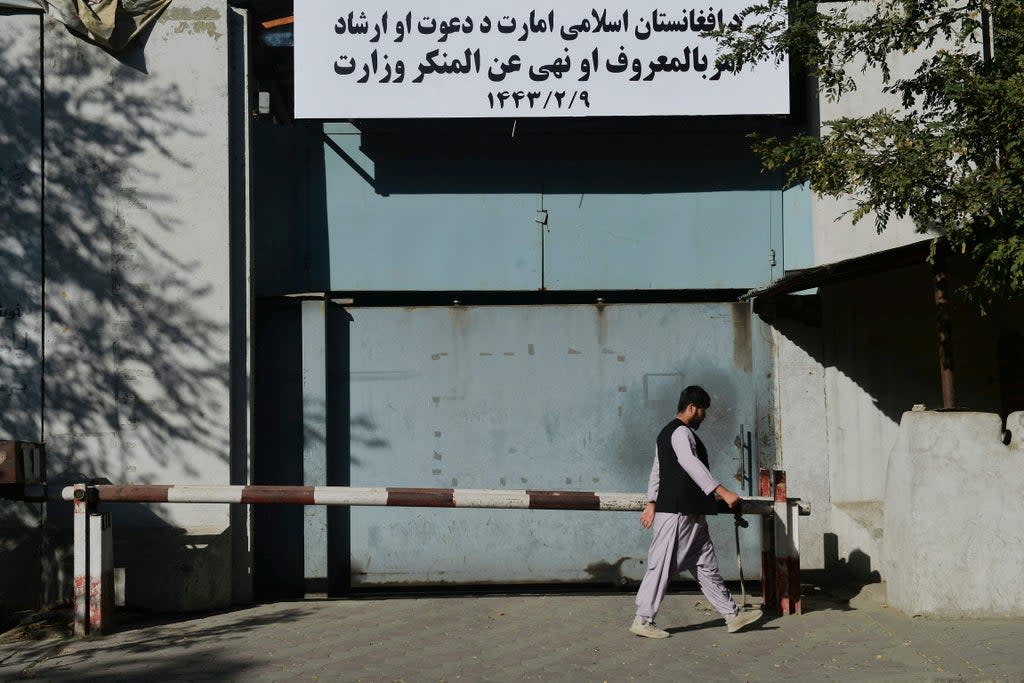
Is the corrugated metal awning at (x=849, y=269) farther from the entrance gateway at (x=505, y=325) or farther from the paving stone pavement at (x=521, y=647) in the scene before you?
the paving stone pavement at (x=521, y=647)

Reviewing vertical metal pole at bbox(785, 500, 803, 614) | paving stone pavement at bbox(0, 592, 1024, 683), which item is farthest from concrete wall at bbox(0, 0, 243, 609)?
vertical metal pole at bbox(785, 500, 803, 614)

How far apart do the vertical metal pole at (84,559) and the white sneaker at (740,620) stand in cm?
454

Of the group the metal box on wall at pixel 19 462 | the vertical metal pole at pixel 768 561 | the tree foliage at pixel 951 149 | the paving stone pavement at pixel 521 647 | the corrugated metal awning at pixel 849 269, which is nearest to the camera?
the paving stone pavement at pixel 521 647

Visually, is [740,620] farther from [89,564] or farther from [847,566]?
[89,564]

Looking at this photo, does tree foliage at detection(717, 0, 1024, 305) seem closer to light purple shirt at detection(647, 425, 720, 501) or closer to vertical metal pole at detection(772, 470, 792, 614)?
light purple shirt at detection(647, 425, 720, 501)

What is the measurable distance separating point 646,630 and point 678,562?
0.52 meters

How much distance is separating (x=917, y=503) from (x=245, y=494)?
4.86 meters

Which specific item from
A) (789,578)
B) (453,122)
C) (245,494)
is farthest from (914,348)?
(245,494)

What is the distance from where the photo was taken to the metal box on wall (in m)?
8.67

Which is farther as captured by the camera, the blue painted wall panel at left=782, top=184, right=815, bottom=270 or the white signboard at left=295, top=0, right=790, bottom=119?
the blue painted wall panel at left=782, top=184, right=815, bottom=270

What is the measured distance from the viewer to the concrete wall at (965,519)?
8.57m

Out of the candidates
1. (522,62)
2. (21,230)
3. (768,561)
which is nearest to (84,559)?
(21,230)

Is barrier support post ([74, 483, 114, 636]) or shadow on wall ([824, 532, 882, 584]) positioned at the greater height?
barrier support post ([74, 483, 114, 636])

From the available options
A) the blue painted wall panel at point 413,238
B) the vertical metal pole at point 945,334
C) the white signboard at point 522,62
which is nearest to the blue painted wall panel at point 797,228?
the white signboard at point 522,62
